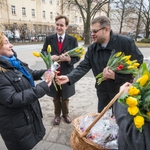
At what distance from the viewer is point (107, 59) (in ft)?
7.51


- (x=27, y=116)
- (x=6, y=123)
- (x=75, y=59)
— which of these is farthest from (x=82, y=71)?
(x=6, y=123)

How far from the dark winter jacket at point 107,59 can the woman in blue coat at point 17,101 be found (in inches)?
30.6

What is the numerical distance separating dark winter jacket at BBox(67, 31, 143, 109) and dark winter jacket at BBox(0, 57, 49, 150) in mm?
789

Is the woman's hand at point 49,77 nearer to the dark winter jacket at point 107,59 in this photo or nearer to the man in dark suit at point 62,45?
the dark winter jacket at point 107,59

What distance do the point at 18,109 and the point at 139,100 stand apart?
4.29 feet

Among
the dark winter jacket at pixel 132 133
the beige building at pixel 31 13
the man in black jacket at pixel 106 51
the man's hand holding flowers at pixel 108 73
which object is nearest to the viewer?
the dark winter jacket at pixel 132 133

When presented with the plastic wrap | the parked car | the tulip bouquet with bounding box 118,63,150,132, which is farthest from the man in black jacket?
the parked car

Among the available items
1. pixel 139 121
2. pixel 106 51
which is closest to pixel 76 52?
pixel 106 51

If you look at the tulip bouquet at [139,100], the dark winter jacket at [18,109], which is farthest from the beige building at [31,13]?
the tulip bouquet at [139,100]

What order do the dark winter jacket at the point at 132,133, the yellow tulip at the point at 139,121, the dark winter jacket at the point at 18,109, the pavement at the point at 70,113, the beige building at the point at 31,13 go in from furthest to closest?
the beige building at the point at 31,13, the pavement at the point at 70,113, the dark winter jacket at the point at 18,109, the dark winter jacket at the point at 132,133, the yellow tulip at the point at 139,121

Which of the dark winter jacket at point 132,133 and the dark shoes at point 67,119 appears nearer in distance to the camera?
the dark winter jacket at point 132,133

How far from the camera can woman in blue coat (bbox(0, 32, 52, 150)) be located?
63.1 inches

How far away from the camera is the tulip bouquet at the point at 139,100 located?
0.94m

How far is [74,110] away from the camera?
12.4ft
